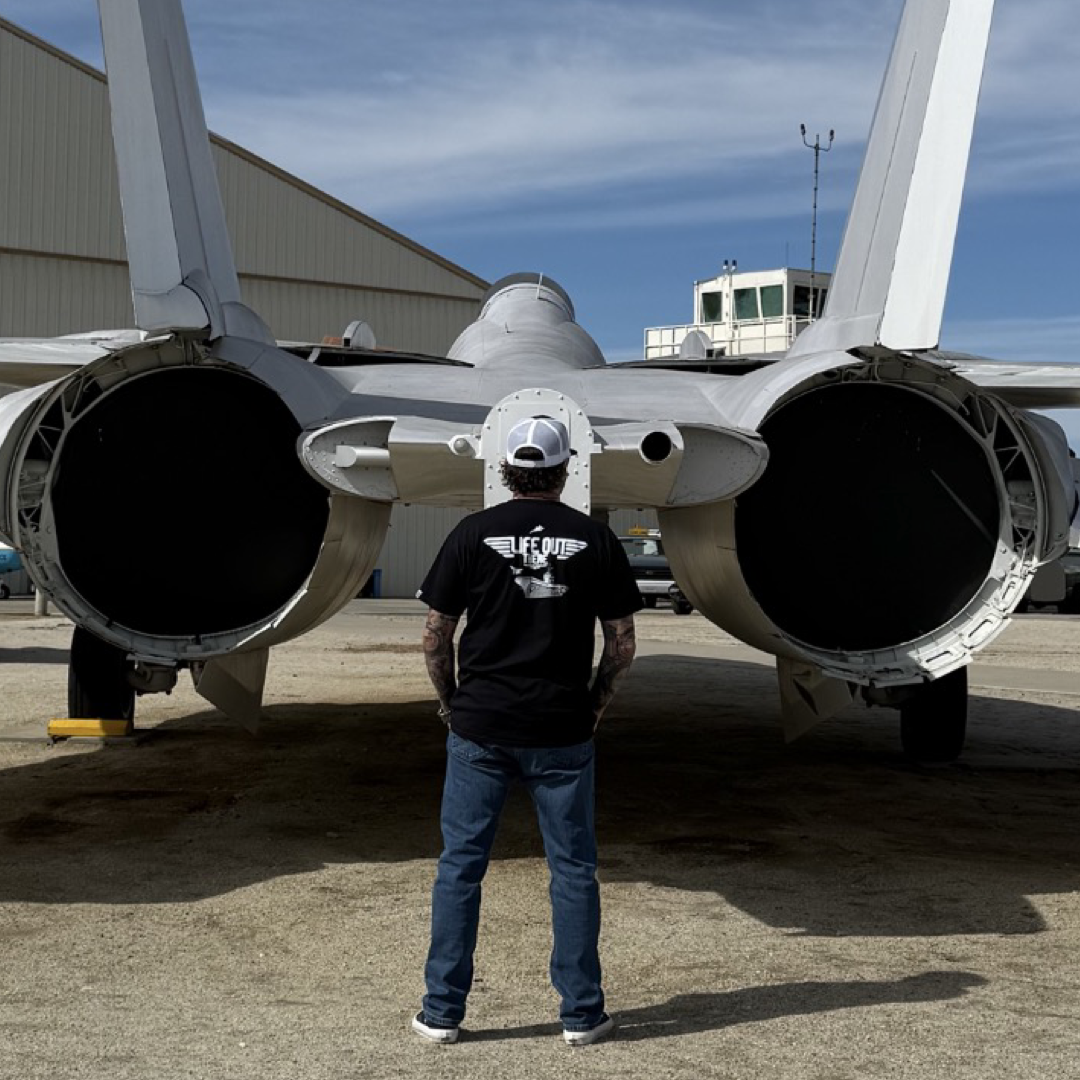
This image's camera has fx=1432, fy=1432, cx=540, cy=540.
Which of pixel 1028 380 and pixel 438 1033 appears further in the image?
pixel 1028 380

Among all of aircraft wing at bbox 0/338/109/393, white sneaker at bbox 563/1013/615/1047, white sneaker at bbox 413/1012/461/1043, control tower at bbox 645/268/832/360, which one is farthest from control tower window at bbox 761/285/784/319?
white sneaker at bbox 413/1012/461/1043

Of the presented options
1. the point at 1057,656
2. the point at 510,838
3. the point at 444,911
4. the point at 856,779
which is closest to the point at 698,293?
the point at 1057,656

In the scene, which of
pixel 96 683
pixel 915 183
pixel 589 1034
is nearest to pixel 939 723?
pixel 915 183

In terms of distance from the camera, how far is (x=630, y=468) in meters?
5.08

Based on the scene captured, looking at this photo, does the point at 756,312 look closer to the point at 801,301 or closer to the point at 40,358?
the point at 801,301

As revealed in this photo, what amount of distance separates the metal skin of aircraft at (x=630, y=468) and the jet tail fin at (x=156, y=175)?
0.04ft

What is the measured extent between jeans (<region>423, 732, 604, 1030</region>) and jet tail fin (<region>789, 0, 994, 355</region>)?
7.47ft

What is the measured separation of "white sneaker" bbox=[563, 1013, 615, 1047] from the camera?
3.80 metres

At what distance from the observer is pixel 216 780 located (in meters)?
8.17

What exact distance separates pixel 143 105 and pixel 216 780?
4.00 meters

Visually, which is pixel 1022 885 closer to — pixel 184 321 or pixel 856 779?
pixel 856 779

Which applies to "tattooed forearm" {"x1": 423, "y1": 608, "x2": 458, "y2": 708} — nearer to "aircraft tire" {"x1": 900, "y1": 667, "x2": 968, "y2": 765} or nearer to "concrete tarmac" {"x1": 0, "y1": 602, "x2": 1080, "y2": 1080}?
"concrete tarmac" {"x1": 0, "y1": 602, "x2": 1080, "y2": 1080}

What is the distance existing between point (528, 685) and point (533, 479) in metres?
0.62

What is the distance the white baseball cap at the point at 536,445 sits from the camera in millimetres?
4234
